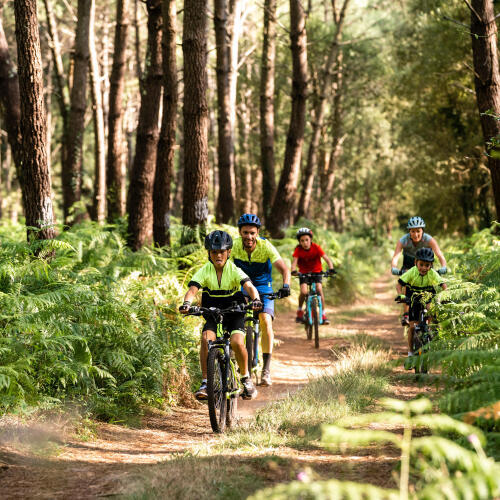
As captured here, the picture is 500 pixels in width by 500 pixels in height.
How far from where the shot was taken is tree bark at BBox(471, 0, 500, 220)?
35.8 ft

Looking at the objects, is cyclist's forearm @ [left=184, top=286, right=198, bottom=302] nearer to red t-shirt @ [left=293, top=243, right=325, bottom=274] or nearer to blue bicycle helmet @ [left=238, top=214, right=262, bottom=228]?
blue bicycle helmet @ [left=238, top=214, right=262, bottom=228]

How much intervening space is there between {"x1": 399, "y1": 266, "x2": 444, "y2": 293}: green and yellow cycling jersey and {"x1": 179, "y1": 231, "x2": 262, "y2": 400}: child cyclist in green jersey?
3.16 meters

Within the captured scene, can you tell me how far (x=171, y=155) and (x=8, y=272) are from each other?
631 cm

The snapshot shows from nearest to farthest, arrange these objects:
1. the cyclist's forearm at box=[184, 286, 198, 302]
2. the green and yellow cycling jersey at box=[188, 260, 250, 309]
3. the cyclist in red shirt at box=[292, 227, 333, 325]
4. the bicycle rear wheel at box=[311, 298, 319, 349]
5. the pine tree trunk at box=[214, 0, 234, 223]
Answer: the cyclist's forearm at box=[184, 286, 198, 302] → the green and yellow cycling jersey at box=[188, 260, 250, 309] → the bicycle rear wheel at box=[311, 298, 319, 349] → the cyclist in red shirt at box=[292, 227, 333, 325] → the pine tree trunk at box=[214, 0, 234, 223]

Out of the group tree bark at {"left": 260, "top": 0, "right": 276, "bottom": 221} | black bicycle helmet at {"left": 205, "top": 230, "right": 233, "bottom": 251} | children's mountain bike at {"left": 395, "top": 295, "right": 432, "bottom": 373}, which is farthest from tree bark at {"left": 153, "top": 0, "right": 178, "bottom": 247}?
tree bark at {"left": 260, "top": 0, "right": 276, "bottom": 221}

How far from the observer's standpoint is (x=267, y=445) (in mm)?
6309

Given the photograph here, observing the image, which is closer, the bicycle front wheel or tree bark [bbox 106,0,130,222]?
the bicycle front wheel

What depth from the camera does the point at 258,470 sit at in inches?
215

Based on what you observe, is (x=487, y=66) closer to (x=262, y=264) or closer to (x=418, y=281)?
(x=418, y=281)

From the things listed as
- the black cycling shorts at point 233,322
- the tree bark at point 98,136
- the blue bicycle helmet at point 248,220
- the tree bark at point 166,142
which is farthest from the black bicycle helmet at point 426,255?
the tree bark at point 98,136

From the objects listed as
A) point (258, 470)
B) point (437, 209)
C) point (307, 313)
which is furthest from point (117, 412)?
point (437, 209)

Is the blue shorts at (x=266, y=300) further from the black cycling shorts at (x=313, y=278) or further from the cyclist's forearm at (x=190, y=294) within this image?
the black cycling shorts at (x=313, y=278)

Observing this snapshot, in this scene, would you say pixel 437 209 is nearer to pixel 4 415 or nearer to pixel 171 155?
pixel 171 155

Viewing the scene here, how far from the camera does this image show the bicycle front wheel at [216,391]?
22.7 feet
